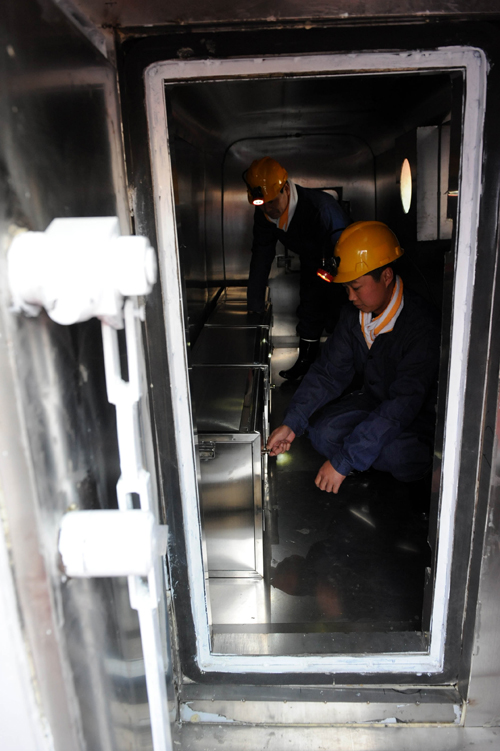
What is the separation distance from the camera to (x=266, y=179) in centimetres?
373

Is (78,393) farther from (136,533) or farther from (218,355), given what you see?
(218,355)

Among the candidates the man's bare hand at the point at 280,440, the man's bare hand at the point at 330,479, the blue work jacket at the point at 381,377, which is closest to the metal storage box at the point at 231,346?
the blue work jacket at the point at 381,377

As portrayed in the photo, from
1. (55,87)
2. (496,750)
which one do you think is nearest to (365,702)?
(496,750)

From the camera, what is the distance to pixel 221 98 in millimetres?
3564

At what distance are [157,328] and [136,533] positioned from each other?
658 mm

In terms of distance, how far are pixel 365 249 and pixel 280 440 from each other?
1031 millimetres

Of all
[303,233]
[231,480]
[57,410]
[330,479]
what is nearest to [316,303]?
[303,233]

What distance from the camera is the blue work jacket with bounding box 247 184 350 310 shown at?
3932 millimetres

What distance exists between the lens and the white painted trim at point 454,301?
3.99 ft

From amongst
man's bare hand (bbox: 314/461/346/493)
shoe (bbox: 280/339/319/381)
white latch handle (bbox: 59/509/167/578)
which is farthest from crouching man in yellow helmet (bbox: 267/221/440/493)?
shoe (bbox: 280/339/319/381)

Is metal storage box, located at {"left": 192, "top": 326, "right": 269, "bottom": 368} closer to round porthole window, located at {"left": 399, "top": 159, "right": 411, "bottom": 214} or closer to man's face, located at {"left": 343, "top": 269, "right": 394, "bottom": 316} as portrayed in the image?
man's face, located at {"left": 343, "top": 269, "right": 394, "bottom": 316}

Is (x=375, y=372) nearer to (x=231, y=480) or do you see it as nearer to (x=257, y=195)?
(x=231, y=480)

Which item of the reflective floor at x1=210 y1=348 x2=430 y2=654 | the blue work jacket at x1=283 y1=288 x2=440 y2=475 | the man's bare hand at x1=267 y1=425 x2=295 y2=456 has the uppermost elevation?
the blue work jacket at x1=283 y1=288 x2=440 y2=475

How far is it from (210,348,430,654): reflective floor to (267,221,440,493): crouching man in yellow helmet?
266 mm
